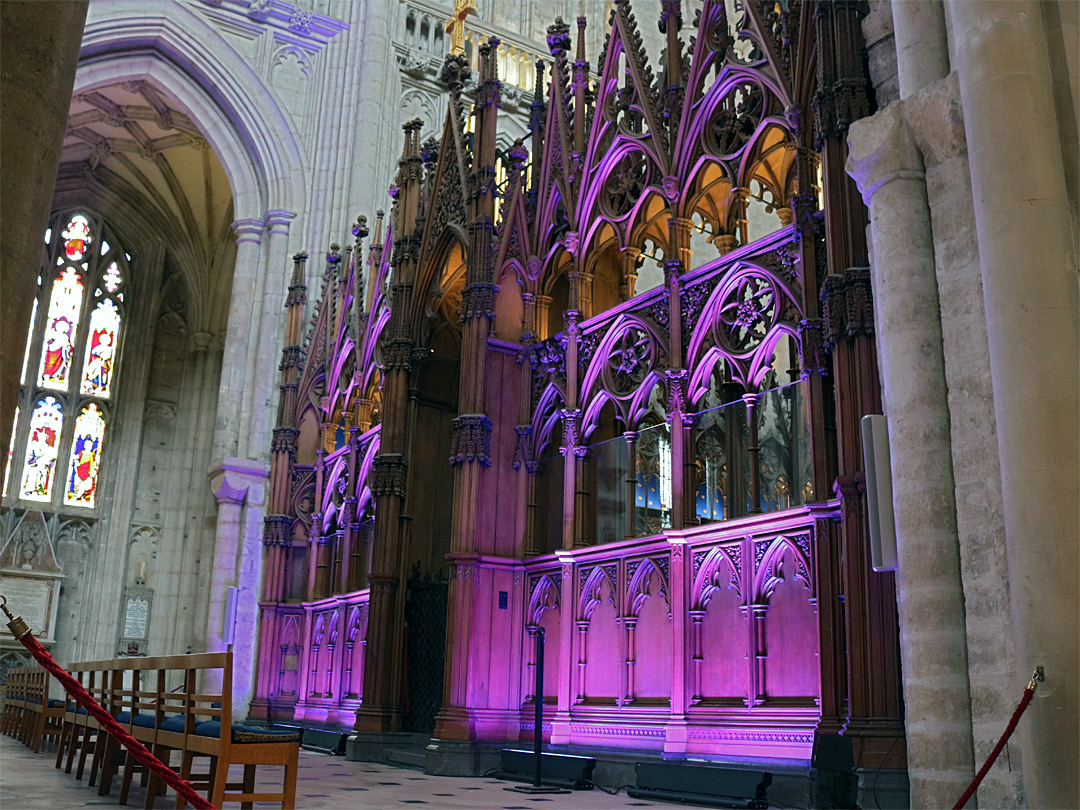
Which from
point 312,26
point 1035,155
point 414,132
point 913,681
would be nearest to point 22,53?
point 1035,155

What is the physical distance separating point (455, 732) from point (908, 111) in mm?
7665

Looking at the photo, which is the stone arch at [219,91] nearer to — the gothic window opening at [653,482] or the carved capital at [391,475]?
the carved capital at [391,475]

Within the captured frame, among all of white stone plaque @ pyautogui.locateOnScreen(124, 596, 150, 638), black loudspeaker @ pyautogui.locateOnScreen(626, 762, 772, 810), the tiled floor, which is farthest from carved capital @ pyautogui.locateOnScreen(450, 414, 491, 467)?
white stone plaque @ pyautogui.locateOnScreen(124, 596, 150, 638)

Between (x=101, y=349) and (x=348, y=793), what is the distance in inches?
996

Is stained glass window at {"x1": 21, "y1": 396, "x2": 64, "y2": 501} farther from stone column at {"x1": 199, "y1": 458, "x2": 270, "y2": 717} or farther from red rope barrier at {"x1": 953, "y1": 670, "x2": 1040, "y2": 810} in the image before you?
red rope barrier at {"x1": 953, "y1": 670, "x2": 1040, "y2": 810}

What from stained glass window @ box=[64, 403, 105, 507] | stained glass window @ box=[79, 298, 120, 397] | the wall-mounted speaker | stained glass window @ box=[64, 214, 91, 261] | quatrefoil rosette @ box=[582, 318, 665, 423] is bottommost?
the wall-mounted speaker

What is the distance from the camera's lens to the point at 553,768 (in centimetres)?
970

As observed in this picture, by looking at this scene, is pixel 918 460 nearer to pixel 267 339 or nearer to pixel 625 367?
pixel 625 367

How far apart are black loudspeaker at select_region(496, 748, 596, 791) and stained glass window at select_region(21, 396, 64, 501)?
882 inches

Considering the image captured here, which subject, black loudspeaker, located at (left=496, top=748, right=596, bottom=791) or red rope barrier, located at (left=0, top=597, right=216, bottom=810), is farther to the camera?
black loudspeaker, located at (left=496, top=748, right=596, bottom=791)

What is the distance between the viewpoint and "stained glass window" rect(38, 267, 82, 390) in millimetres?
29328

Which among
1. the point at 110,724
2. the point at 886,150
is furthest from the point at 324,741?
the point at 886,150

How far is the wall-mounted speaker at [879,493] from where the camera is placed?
6340 mm

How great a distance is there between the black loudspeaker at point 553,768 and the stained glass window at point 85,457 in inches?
879
